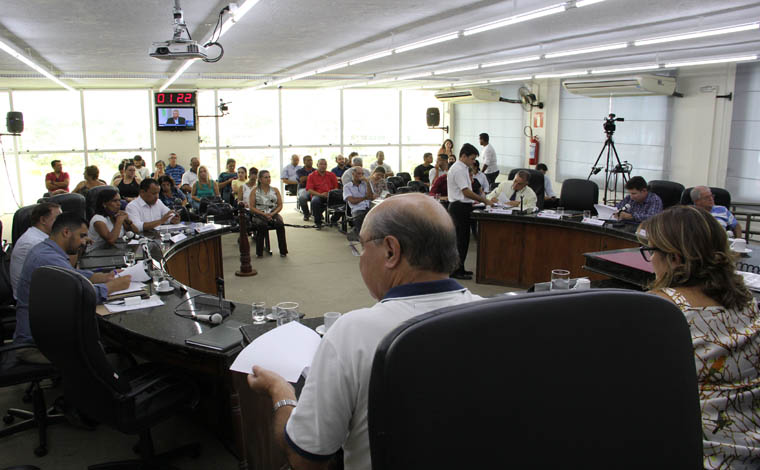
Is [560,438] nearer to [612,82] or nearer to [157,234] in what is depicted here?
[157,234]

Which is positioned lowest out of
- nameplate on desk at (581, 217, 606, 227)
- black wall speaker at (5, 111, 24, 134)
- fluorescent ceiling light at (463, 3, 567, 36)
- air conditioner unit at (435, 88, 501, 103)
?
nameplate on desk at (581, 217, 606, 227)

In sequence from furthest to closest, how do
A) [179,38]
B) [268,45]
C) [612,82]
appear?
1. [612,82]
2. [268,45]
3. [179,38]

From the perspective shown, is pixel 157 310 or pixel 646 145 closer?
pixel 157 310

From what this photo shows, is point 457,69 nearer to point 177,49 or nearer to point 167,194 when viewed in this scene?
point 167,194

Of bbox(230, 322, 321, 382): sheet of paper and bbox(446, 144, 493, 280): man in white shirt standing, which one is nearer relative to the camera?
bbox(230, 322, 321, 382): sheet of paper

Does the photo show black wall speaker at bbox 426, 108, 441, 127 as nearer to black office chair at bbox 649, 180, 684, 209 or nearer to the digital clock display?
the digital clock display

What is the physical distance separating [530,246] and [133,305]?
434cm

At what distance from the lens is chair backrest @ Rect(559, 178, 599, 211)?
7.25 meters

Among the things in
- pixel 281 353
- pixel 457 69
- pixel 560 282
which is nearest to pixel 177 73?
pixel 457 69

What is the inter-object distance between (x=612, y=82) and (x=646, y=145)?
145 cm

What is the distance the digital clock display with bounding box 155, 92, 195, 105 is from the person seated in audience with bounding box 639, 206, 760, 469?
12555mm

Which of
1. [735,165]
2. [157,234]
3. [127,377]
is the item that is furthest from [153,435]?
[735,165]

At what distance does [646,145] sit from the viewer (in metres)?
10.0

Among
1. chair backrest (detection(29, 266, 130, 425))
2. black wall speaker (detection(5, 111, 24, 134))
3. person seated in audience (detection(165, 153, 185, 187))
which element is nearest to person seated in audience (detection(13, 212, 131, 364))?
chair backrest (detection(29, 266, 130, 425))
